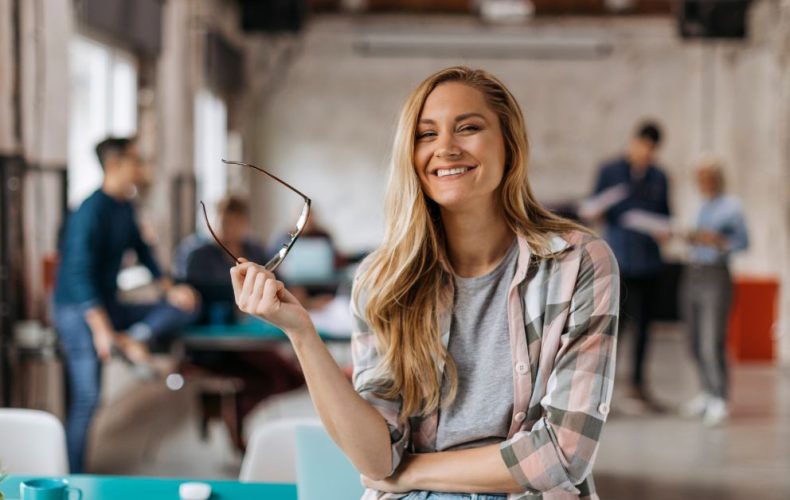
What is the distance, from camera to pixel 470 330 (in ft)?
5.39

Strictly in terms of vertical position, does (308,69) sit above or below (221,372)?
above

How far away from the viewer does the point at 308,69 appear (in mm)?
11859

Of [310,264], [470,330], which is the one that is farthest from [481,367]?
[310,264]

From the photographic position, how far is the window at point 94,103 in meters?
6.37

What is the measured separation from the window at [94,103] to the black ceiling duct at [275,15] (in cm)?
216

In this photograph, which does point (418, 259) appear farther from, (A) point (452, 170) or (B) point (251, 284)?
(B) point (251, 284)

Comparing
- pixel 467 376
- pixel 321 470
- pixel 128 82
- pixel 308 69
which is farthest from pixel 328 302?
pixel 308 69

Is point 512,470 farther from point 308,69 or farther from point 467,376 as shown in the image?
point 308,69

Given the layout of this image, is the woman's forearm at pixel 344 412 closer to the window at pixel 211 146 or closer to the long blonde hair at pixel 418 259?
the long blonde hair at pixel 418 259

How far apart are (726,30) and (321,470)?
8.36 metres

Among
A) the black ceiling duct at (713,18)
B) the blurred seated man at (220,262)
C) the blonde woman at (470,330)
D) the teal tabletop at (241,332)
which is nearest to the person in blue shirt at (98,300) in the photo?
the teal tabletop at (241,332)

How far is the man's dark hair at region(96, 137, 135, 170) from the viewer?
4.31m

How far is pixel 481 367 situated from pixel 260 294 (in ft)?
1.37

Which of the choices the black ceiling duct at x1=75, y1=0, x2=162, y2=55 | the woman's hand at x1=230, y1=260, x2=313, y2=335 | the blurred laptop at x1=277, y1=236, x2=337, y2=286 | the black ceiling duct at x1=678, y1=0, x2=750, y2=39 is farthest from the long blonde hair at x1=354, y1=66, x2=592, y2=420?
the black ceiling duct at x1=678, y1=0, x2=750, y2=39
